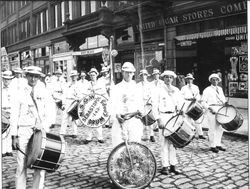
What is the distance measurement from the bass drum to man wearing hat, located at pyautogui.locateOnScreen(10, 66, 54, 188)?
1.00 meters

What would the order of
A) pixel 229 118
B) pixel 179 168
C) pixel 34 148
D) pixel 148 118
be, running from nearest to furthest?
pixel 34 148, pixel 179 168, pixel 229 118, pixel 148 118

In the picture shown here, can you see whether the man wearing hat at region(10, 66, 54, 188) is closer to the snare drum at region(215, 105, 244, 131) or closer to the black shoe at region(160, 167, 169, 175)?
the black shoe at region(160, 167, 169, 175)

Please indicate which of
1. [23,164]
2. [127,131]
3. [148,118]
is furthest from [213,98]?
[23,164]

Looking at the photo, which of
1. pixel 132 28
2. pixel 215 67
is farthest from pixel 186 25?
pixel 132 28

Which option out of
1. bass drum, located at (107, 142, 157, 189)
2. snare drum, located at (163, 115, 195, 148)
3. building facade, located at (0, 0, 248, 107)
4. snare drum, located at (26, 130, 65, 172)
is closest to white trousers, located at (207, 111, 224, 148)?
snare drum, located at (163, 115, 195, 148)

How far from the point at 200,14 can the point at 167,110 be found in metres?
8.89

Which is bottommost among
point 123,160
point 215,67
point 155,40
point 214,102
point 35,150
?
point 123,160

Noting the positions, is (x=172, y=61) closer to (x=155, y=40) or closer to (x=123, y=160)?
(x=155, y=40)

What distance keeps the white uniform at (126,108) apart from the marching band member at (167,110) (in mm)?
504

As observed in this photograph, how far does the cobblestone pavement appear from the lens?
468 cm

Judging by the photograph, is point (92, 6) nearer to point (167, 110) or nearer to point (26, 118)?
point (167, 110)

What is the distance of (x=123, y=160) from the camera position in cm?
429

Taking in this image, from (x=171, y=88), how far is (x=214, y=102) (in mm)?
1928

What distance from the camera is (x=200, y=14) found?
13.1m
